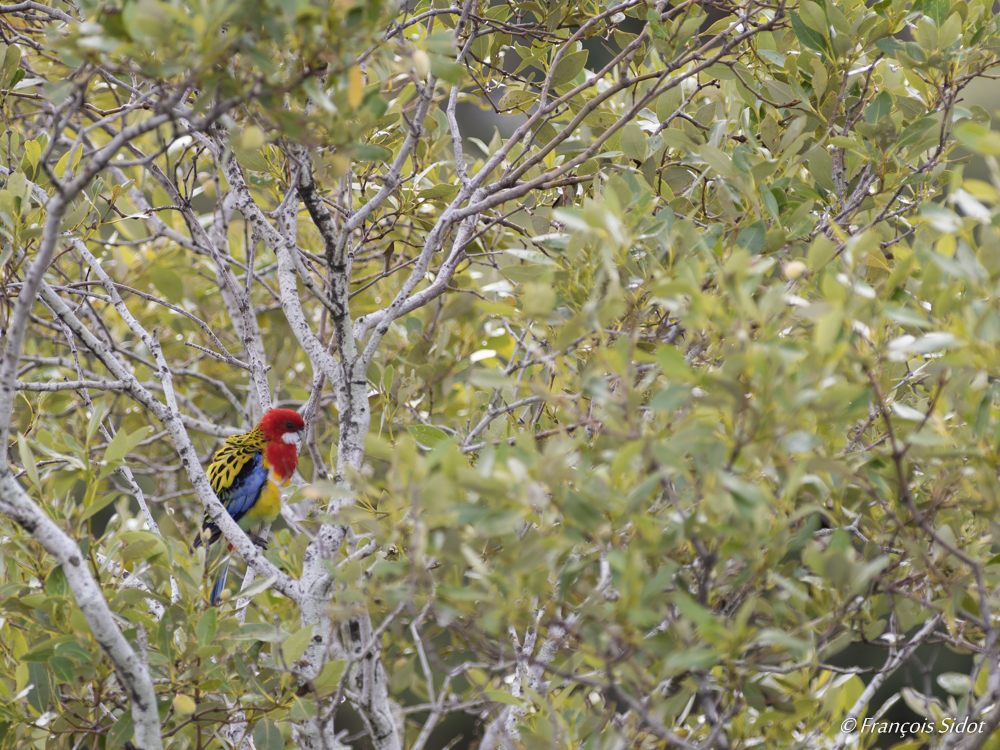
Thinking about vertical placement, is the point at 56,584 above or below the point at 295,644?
above

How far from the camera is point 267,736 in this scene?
228 cm

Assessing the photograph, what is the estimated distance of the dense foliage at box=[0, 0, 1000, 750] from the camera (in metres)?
1.52

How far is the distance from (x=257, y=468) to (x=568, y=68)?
291 centimetres

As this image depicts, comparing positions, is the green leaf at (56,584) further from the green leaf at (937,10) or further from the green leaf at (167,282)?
the green leaf at (937,10)

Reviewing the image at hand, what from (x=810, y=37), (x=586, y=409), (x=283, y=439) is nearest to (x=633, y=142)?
(x=810, y=37)

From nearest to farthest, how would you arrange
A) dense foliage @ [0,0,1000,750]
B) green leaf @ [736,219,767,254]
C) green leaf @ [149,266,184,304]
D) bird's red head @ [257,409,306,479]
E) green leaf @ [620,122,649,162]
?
dense foliage @ [0,0,1000,750] → green leaf @ [736,219,767,254] → green leaf @ [620,122,649,162] → green leaf @ [149,266,184,304] → bird's red head @ [257,409,306,479]

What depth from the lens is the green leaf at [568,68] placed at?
2.83m

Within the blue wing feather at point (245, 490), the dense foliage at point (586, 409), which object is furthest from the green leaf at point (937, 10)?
the blue wing feather at point (245, 490)

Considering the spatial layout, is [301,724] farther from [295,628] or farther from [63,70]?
[63,70]

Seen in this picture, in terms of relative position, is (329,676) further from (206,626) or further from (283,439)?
(283,439)

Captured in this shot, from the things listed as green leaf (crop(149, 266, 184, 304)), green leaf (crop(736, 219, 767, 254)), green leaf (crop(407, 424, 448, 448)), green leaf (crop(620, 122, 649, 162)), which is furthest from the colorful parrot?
green leaf (crop(736, 219, 767, 254))

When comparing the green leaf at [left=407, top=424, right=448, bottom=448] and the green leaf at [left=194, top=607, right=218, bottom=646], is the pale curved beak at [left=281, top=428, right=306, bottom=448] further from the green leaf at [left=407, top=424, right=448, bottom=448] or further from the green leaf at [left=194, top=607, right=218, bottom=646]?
the green leaf at [left=194, top=607, right=218, bottom=646]

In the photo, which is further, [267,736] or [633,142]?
[633,142]

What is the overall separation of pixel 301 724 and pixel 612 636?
1562 mm
